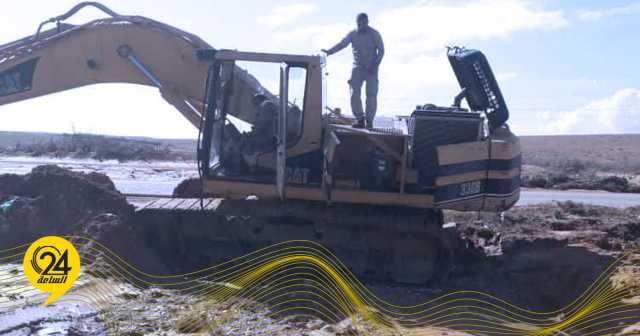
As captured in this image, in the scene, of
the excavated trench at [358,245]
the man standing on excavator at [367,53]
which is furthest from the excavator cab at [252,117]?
the man standing on excavator at [367,53]

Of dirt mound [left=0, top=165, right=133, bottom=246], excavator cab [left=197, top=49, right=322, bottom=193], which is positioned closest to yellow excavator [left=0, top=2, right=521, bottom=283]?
excavator cab [left=197, top=49, right=322, bottom=193]

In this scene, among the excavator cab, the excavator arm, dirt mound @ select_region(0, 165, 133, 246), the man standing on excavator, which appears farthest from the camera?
the man standing on excavator

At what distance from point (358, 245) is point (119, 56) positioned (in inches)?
167

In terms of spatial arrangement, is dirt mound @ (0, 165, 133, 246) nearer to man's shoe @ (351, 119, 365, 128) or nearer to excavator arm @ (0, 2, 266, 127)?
excavator arm @ (0, 2, 266, 127)

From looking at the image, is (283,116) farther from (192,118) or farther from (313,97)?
(192,118)

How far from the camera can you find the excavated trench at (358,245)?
849 centimetres

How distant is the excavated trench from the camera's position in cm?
849

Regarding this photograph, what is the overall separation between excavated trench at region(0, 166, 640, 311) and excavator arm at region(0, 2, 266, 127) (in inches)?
61.6

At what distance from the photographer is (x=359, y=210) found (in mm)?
8531

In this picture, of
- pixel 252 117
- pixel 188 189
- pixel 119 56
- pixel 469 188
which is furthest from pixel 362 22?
pixel 188 189

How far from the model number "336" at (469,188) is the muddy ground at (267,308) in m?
0.63

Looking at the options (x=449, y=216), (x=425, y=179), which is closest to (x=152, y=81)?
(x=425, y=179)

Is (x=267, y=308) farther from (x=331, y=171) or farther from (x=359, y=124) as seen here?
(x=359, y=124)

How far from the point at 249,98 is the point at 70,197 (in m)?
2.97
